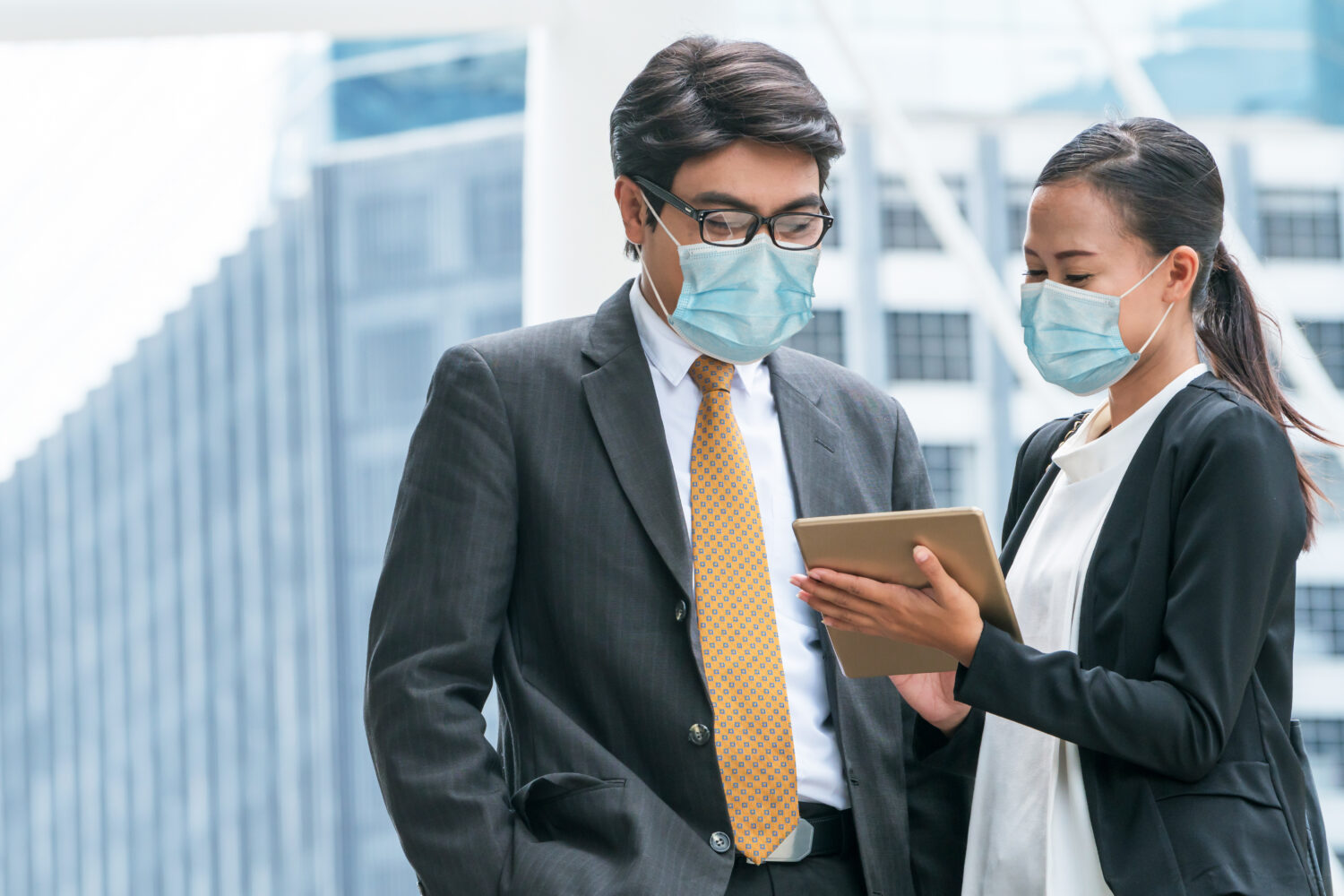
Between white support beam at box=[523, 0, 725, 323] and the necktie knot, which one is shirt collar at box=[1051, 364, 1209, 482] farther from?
white support beam at box=[523, 0, 725, 323]

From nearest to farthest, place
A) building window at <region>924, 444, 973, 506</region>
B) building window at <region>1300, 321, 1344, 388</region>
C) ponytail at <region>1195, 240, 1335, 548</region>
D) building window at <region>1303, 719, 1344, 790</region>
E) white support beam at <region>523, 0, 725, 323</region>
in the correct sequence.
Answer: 1. ponytail at <region>1195, 240, 1335, 548</region>
2. white support beam at <region>523, 0, 725, 323</region>
3. building window at <region>1303, 719, 1344, 790</region>
4. building window at <region>1300, 321, 1344, 388</region>
5. building window at <region>924, 444, 973, 506</region>

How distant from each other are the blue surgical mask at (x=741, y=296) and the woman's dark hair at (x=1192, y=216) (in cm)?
32

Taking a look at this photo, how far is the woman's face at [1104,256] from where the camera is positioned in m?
1.58

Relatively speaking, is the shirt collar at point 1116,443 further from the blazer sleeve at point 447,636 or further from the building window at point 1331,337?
the building window at point 1331,337

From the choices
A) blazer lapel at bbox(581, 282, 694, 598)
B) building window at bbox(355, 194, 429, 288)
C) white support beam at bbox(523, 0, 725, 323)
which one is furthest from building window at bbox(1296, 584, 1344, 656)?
blazer lapel at bbox(581, 282, 694, 598)

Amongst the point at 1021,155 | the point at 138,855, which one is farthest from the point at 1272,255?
the point at 138,855

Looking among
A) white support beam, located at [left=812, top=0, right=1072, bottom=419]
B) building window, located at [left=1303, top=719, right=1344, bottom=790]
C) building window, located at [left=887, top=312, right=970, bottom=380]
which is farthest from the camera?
building window, located at [left=887, top=312, right=970, bottom=380]

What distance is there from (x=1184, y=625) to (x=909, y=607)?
0.27 metres

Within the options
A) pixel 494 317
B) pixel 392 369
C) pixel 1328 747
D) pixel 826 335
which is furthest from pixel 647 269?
pixel 826 335

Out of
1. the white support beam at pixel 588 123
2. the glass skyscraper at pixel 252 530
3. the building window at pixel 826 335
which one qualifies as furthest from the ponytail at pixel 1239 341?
the building window at pixel 826 335

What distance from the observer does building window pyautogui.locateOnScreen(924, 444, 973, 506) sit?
12.2 metres

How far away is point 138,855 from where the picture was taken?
6203 mm

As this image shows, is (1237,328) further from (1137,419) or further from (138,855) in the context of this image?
(138,855)

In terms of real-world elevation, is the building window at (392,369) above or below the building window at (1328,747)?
above
